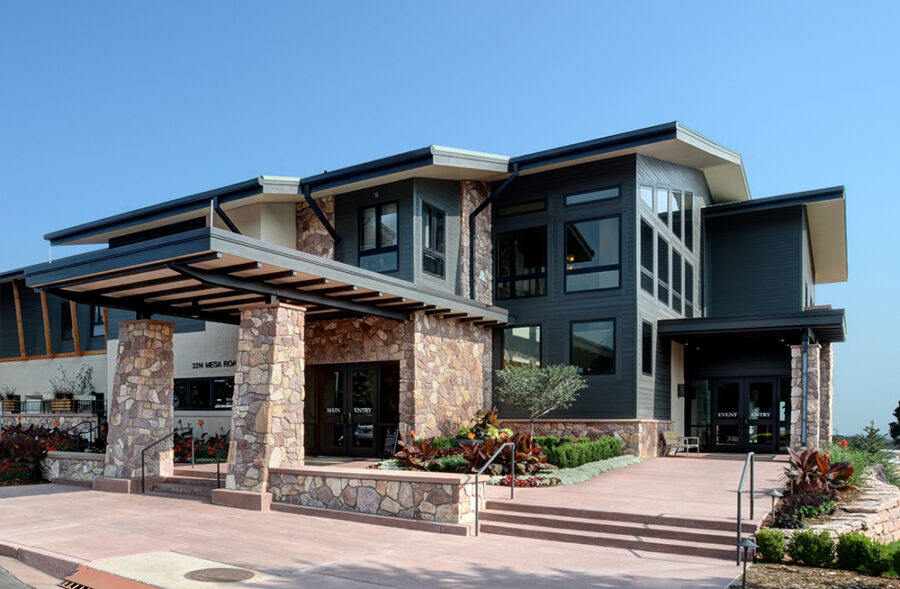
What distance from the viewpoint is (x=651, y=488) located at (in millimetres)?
12508

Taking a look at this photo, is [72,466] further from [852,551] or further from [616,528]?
[852,551]

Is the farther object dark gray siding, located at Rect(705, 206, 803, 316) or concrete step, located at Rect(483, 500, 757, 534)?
dark gray siding, located at Rect(705, 206, 803, 316)

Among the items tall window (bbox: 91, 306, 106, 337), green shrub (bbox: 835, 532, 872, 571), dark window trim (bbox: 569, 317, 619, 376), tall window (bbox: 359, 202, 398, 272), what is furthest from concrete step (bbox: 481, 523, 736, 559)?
tall window (bbox: 91, 306, 106, 337)

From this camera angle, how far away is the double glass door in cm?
2033

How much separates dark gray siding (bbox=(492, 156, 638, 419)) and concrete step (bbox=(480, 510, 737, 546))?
24.4ft

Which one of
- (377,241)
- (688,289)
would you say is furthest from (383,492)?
(688,289)

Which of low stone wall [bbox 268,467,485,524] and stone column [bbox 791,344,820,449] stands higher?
stone column [bbox 791,344,820,449]

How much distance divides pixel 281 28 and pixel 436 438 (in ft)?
38.2

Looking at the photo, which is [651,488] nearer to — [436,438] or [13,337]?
[436,438]

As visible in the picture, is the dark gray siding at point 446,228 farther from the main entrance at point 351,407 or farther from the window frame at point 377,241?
the main entrance at point 351,407

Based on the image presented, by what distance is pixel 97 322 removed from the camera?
84.5ft

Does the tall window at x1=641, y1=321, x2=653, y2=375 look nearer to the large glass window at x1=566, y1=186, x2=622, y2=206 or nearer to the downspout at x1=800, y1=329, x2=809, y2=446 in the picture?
the large glass window at x1=566, y1=186, x2=622, y2=206

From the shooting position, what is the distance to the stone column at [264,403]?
12500mm

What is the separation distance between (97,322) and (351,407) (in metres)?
13.2
